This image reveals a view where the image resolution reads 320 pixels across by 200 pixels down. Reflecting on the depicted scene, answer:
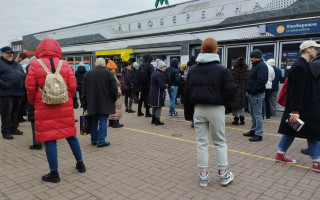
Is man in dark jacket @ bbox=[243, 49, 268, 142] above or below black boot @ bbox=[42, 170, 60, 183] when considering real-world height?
above

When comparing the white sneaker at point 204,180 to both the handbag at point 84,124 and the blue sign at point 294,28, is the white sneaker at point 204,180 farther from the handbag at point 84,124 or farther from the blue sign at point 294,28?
the blue sign at point 294,28

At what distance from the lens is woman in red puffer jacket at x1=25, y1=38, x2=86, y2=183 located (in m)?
3.50

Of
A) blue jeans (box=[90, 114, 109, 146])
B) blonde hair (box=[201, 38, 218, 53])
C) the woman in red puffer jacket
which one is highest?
blonde hair (box=[201, 38, 218, 53])

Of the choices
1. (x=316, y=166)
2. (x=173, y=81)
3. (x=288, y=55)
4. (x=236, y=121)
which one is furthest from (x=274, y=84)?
(x=316, y=166)

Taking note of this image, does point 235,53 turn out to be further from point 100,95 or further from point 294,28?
point 100,95

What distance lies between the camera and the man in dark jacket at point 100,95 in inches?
204

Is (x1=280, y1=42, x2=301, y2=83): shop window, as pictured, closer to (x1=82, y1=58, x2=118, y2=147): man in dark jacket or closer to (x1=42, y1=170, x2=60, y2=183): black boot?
(x1=82, y1=58, x2=118, y2=147): man in dark jacket

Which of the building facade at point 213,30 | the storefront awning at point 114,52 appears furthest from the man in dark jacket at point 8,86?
the storefront awning at point 114,52

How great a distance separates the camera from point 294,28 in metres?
8.88

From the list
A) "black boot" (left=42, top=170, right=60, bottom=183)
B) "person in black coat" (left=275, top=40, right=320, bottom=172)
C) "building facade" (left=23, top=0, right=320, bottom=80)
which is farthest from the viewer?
"building facade" (left=23, top=0, right=320, bottom=80)

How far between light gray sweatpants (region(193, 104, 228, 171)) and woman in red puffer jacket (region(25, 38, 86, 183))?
1790 mm

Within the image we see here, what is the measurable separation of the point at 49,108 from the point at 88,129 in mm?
1822

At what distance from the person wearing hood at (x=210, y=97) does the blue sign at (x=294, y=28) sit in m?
6.73

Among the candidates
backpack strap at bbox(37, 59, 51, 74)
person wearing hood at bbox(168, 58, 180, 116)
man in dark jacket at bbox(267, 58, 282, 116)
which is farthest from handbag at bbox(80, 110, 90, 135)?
man in dark jacket at bbox(267, 58, 282, 116)
